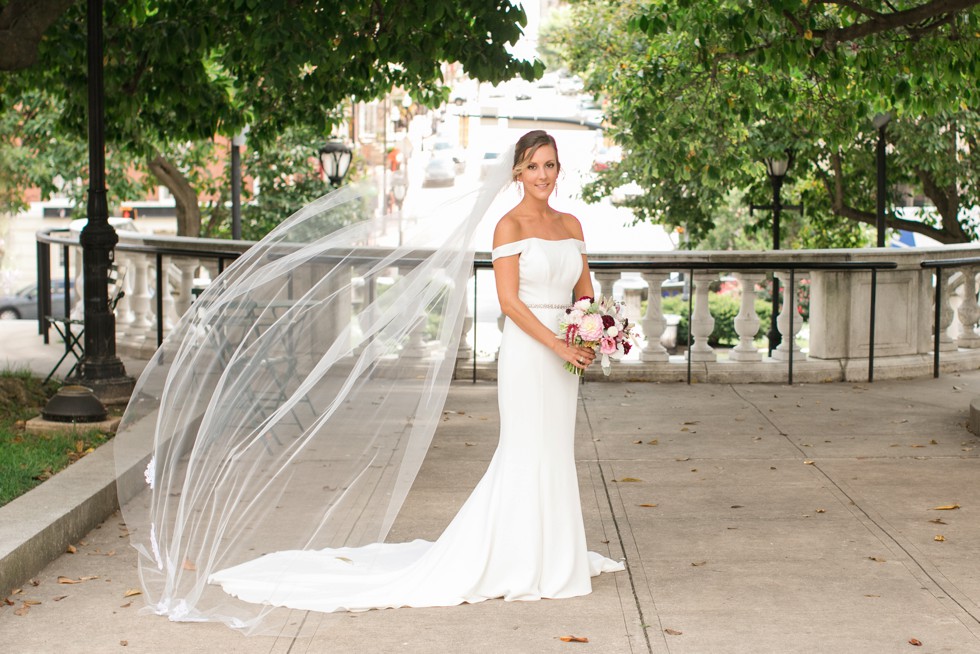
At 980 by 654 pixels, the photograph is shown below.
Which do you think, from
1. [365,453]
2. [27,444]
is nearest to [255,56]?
[27,444]

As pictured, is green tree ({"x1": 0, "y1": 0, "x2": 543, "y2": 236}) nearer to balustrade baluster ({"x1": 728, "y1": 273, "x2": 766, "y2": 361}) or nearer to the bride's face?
balustrade baluster ({"x1": 728, "y1": 273, "x2": 766, "y2": 361})

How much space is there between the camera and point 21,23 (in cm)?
914

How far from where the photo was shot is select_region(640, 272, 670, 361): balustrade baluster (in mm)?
12648

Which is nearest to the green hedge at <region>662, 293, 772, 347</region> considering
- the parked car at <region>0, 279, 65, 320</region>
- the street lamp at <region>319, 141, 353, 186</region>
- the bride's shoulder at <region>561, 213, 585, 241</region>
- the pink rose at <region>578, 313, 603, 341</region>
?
the street lamp at <region>319, 141, 353, 186</region>

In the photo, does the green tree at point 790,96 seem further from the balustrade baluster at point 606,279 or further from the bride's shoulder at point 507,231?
the bride's shoulder at point 507,231

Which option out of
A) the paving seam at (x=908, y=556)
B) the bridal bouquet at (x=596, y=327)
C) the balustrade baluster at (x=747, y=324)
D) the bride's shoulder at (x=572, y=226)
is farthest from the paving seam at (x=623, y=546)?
the balustrade baluster at (x=747, y=324)

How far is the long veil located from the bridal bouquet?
0.59 m

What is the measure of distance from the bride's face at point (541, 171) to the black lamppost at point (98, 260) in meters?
4.98

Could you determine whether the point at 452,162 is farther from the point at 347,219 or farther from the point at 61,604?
the point at 61,604

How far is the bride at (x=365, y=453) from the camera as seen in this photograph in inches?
217

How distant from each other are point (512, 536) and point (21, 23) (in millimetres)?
5949

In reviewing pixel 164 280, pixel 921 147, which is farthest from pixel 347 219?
pixel 921 147

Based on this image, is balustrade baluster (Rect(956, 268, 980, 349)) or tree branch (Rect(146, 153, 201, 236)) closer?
balustrade baluster (Rect(956, 268, 980, 349))

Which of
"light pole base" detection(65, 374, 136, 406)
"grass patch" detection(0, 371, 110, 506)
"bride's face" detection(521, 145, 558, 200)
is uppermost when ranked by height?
"bride's face" detection(521, 145, 558, 200)
